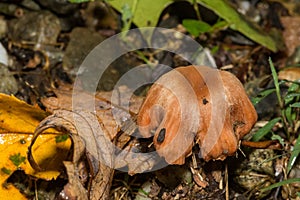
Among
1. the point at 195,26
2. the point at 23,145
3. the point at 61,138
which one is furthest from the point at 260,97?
the point at 23,145

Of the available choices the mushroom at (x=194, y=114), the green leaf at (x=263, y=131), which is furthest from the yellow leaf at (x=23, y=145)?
the green leaf at (x=263, y=131)

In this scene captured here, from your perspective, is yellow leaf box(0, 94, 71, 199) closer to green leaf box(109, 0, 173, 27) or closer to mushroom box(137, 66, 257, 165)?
mushroom box(137, 66, 257, 165)

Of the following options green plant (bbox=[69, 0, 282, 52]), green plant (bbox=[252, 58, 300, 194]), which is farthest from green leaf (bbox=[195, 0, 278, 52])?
green plant (bbox=[252, 58, 300, 194])

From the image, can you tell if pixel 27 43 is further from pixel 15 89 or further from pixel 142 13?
pixel 142 13

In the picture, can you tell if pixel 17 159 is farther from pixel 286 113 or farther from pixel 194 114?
pixel 286 113

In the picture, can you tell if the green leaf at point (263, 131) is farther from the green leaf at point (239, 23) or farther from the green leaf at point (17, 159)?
the green leaf at point (17, 159)

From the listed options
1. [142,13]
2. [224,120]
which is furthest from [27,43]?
[224,120]

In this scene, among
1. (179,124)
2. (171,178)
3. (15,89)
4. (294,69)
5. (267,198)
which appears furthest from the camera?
(294,69)
